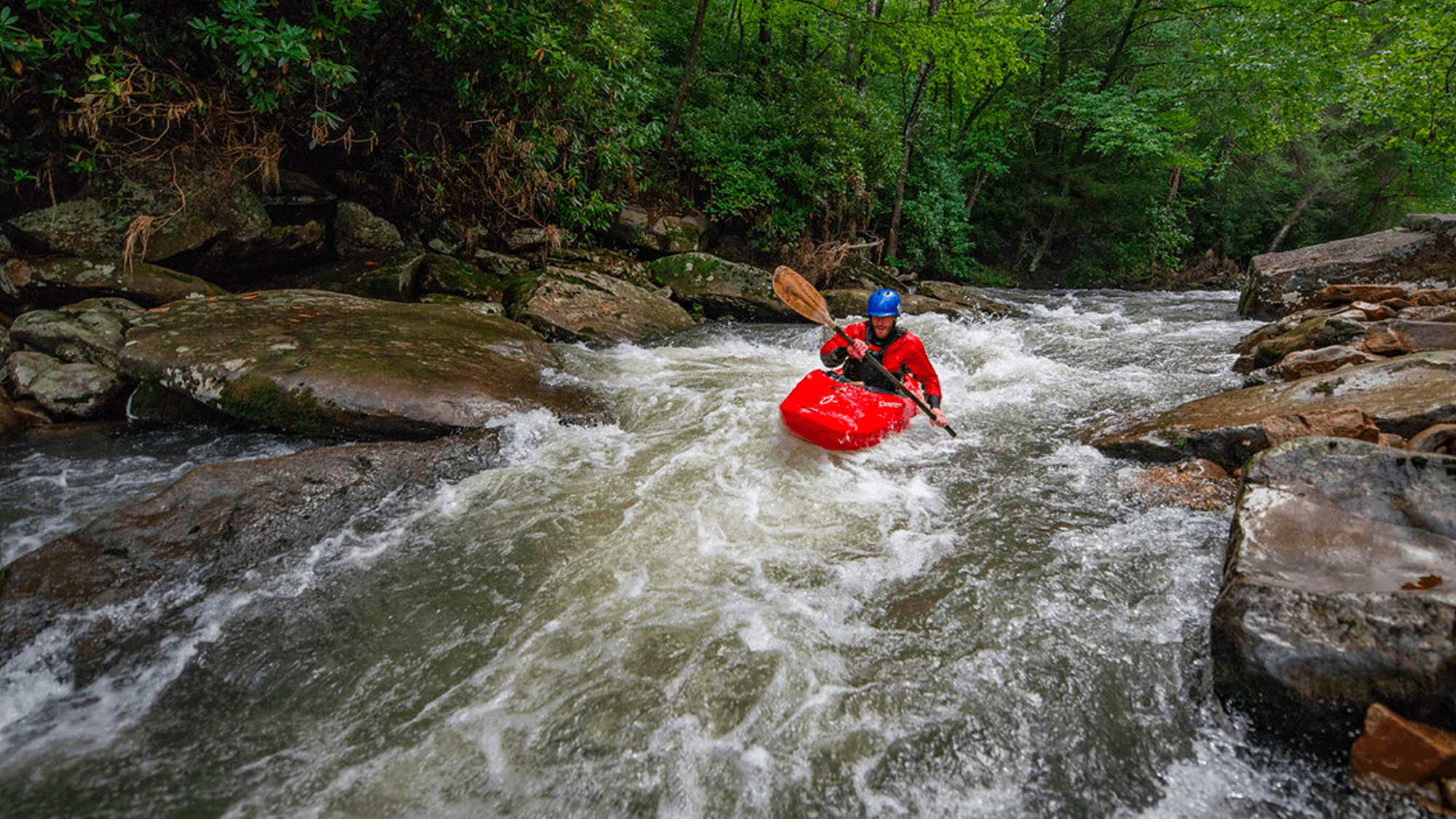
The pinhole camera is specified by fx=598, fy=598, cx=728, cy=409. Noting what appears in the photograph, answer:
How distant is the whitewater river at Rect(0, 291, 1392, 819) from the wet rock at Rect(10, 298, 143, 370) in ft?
2.49

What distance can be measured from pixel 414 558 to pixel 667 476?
159 centimetres


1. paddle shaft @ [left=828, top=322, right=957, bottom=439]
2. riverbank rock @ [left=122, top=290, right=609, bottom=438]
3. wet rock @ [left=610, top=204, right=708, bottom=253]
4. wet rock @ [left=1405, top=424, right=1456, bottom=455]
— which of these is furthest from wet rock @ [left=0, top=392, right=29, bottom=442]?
wet rock @ [left=1405, top=424, right=1456, bottom=455]

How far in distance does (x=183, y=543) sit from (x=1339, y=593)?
4.63 meters

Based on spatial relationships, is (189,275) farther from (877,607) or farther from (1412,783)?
(1412,783)

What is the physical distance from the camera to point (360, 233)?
6.64 meters

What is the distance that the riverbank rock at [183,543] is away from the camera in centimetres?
238

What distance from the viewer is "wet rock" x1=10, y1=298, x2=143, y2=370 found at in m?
4.14

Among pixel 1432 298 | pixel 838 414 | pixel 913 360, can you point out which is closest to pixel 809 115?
pixel 913 360

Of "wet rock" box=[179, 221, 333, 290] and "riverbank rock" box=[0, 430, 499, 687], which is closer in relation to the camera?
"riverbank rock" box=[0, 430, 499, 687]

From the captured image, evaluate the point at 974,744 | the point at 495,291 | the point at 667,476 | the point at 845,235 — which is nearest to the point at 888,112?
the point at 845,235

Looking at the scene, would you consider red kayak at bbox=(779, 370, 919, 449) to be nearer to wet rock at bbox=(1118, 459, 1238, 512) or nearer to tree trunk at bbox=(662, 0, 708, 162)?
wet rock at bbox=(1118, 459, 1238, 512)

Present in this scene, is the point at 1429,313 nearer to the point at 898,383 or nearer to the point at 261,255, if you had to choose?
the point at 898,383

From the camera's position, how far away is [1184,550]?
3.03 m

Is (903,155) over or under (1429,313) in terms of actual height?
over
